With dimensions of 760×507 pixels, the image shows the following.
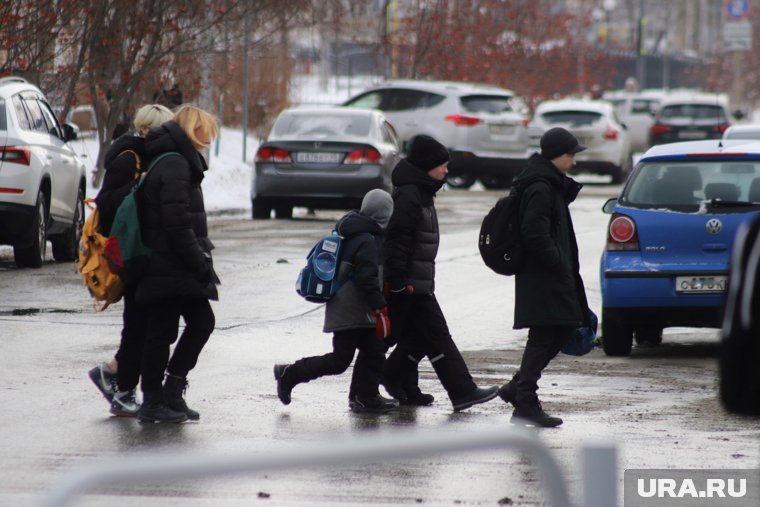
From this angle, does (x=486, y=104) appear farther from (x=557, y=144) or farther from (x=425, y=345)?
(x=557, y=144)

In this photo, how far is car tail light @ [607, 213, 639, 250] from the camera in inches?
412

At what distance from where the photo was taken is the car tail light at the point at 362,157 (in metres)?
20.3

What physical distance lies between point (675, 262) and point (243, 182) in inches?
671

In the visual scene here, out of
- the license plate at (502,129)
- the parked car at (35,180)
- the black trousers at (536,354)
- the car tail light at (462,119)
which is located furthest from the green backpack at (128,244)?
the license plate at (502,129)

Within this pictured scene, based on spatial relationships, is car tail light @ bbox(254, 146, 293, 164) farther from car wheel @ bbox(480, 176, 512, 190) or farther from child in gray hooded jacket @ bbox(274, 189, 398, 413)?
child in gray hooded jacket @ bbox(274, 189, 398, 413)

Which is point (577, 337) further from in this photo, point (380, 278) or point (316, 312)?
point (316, 312)

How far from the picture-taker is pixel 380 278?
28.2 ft

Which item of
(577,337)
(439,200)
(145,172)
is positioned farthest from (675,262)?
(439,200)

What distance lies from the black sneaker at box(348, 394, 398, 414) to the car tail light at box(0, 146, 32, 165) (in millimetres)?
6448

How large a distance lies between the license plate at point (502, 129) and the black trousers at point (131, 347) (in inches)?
787

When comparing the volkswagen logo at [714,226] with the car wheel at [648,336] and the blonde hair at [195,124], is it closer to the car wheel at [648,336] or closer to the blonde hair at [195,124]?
the car wheel at [648,336]

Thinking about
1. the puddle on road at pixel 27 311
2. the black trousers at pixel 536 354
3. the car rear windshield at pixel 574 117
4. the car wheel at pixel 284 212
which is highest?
the car rear windshield at pixel 574 117

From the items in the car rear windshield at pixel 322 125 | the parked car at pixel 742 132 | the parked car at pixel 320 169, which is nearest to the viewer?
the parked car at pixel 742 132

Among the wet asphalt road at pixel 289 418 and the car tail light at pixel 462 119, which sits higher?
the car tail light at pixel 462 119
